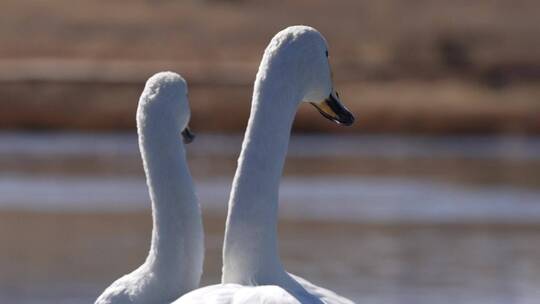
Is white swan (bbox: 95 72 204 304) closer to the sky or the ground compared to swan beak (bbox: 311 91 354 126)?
closer to the ground

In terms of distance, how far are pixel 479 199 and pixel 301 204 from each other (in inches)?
84.2

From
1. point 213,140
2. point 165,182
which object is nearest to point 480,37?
point 213,140

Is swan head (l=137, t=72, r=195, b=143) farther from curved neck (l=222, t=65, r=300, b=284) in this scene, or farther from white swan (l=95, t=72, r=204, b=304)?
curved neck (l=222, t=65, r=300, b=284)

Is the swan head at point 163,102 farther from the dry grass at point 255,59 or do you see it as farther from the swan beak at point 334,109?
the dry grass at point 255,59

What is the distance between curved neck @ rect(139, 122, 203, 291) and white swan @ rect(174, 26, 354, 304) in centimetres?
50

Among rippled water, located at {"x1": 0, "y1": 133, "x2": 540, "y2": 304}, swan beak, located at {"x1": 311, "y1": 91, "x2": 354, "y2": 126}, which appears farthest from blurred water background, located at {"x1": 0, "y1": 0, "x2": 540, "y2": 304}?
swan beak, located at {"x1": 311, "y1": 91, "x2": 354, "y2": 126}

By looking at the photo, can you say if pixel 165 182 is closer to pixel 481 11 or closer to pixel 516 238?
pixel 516 238

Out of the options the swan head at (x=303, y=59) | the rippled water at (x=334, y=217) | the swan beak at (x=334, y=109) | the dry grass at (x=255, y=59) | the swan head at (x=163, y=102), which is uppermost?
the dry grass at (x=255, y=59)

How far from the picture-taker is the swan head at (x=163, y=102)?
8.21 m

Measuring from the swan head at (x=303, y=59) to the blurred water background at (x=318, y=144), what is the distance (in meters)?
5.14

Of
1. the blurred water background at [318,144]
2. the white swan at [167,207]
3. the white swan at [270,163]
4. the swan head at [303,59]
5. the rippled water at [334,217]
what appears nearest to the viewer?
the white swan at [270,163]

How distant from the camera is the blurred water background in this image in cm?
1501

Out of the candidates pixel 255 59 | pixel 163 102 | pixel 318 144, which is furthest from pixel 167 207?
pixel 255 59

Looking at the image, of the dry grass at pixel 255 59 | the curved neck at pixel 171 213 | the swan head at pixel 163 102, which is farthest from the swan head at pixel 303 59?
the dry grass at pixel 255 59
